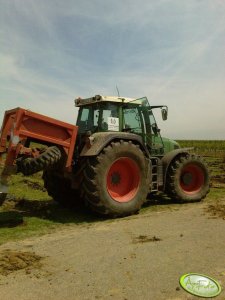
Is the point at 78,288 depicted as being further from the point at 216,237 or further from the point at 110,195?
the point at 110,195

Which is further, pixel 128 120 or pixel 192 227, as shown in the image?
pixel 128 120

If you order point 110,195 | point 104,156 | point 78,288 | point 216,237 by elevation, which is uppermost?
point 104,156

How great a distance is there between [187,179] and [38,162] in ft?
14.1

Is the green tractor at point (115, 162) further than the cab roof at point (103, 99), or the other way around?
the cab roof at point (103, 99)

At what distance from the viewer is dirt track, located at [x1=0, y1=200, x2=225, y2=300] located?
4.11m

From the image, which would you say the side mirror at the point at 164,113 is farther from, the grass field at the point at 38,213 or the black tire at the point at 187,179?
the grass field at the point at 38,213

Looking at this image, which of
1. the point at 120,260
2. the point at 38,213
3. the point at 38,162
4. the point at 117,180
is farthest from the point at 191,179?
the point at 120,260

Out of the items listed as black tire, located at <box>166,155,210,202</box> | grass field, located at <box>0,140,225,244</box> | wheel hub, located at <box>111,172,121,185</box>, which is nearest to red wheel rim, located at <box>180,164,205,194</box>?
black tire, located at <box>166,155,210,202</box>

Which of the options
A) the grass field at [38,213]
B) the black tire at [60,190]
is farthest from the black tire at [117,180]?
the black tire at [60,190]

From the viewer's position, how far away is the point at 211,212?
7.96 m

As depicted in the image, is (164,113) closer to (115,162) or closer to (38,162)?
(115,162)

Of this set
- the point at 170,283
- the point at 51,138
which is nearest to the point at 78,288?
the point at 170,283

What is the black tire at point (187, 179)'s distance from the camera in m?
9.23

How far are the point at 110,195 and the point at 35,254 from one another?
266cm
